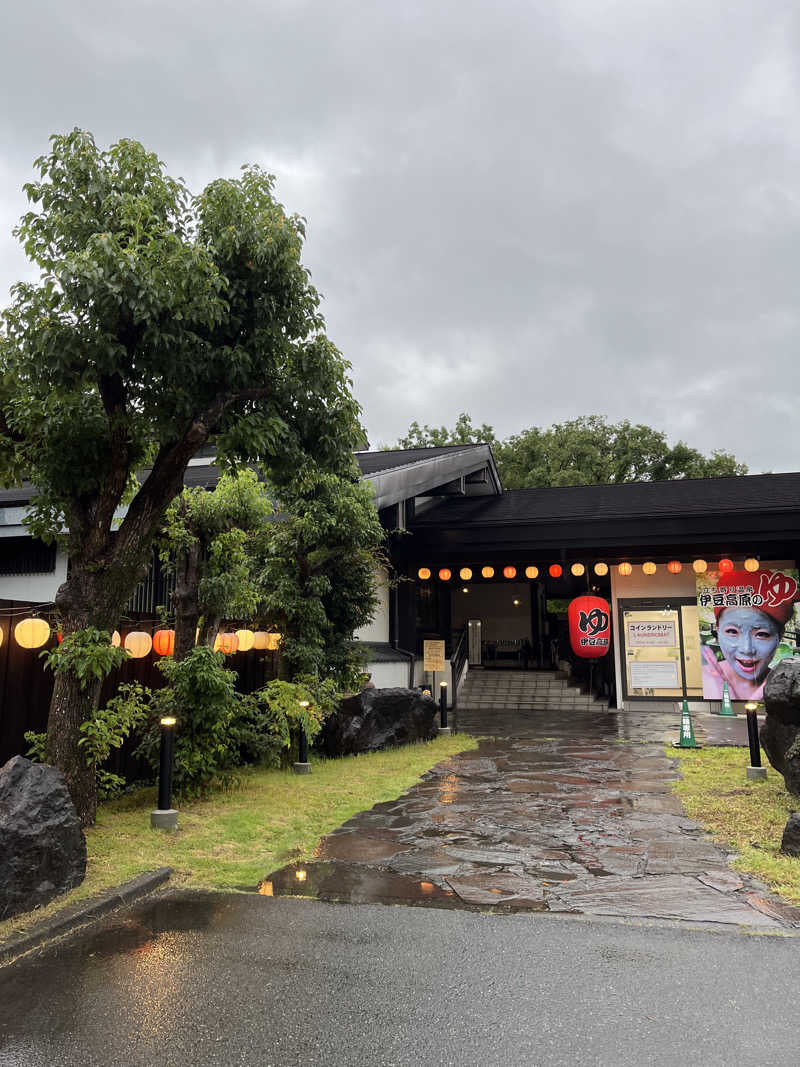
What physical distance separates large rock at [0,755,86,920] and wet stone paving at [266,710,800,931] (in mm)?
1421

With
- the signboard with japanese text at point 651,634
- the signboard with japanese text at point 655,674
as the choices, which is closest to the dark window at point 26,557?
the signboard with japanese text at point 651,634

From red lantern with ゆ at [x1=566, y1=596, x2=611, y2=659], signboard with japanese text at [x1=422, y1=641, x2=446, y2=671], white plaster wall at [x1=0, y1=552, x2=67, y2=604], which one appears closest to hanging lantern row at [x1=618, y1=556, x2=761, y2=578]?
red lantern with ゆ at [x1=566, y1=596, x2=611, y2=659]

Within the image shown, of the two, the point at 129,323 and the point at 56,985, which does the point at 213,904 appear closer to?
the point at 56,985

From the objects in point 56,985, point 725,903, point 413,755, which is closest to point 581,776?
point 413,755

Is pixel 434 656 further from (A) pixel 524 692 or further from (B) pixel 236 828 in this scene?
(B) pixel 236 828

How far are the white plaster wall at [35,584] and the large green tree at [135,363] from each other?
6.04 meters

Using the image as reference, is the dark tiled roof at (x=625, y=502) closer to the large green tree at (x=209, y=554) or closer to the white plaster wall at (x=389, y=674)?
the white plaster wall at (x=389, y=674)

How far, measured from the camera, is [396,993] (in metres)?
3.59

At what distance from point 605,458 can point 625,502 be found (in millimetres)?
17274

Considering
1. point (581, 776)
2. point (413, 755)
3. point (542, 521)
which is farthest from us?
point (542, 521)

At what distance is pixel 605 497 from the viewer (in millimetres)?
20344

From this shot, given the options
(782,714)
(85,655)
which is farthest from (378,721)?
(85,655)

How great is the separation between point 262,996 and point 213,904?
144 cm

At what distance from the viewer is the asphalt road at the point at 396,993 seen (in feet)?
10.1
